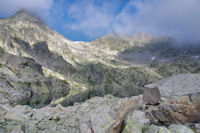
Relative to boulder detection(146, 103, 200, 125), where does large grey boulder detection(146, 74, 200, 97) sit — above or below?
above

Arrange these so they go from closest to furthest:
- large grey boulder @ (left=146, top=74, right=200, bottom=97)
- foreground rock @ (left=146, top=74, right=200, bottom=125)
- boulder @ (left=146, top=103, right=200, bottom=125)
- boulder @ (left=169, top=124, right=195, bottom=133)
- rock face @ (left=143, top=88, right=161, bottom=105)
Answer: boulder @ (left=169, top=124, right=195, bottom=133) → boulder @ (left=146, top=103, right=200, bottom=125) → foreground rock @ (left=146, top=74, right=200, bottom=125) → large grey boulder @ (left=146, top=74, right=200, bottom=97) → rock face @ (left=143, top=88, right=161, bottom=105)

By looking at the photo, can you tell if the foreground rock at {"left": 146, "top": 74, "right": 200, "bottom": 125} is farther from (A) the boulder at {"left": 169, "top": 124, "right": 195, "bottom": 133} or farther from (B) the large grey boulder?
(A) the boulder at {"left": 169, "top": 124, "right": 195, "bottom": 133}

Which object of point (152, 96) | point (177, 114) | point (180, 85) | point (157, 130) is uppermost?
point (180, 85)

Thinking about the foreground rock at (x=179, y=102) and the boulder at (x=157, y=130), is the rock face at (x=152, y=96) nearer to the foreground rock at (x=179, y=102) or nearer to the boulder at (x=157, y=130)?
the foreground rock at (x=179, y=102)

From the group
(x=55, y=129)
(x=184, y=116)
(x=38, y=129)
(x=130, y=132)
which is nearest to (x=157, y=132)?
(x=130, y=132)

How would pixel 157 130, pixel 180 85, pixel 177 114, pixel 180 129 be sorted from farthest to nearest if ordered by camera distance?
pixel 180 85
pixel 177 114
pixel 157 130
pixel 180 129

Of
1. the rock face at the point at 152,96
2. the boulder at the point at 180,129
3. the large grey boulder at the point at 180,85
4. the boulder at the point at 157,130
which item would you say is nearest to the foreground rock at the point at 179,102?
the large grey boulder at the point at 180,85

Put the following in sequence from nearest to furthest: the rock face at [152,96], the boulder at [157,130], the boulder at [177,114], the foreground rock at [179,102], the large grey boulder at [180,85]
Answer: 1. the boulder at [157,130]
2. the boulder at [177,114]
3. the foreground rock at [179,102]
4. the large grey boulder at [180,85]
5. the rock face at [152,96]

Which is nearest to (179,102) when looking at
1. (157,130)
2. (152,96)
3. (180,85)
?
(180,85)

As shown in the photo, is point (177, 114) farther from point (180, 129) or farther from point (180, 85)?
point (180, 85)

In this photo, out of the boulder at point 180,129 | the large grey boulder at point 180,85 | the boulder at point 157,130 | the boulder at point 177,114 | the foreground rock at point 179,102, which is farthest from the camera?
the large grey boulder at point 180,85

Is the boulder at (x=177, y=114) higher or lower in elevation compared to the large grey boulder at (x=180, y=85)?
lower

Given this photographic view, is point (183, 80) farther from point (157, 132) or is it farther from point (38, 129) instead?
point (38, 129)

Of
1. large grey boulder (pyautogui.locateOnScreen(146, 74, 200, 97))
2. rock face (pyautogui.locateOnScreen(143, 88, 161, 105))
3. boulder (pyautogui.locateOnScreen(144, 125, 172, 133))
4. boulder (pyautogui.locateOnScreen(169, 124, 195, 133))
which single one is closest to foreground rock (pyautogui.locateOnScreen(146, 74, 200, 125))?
large grey boulder (pyautogui.locateOnScreen(146, 74, 200, 97))
